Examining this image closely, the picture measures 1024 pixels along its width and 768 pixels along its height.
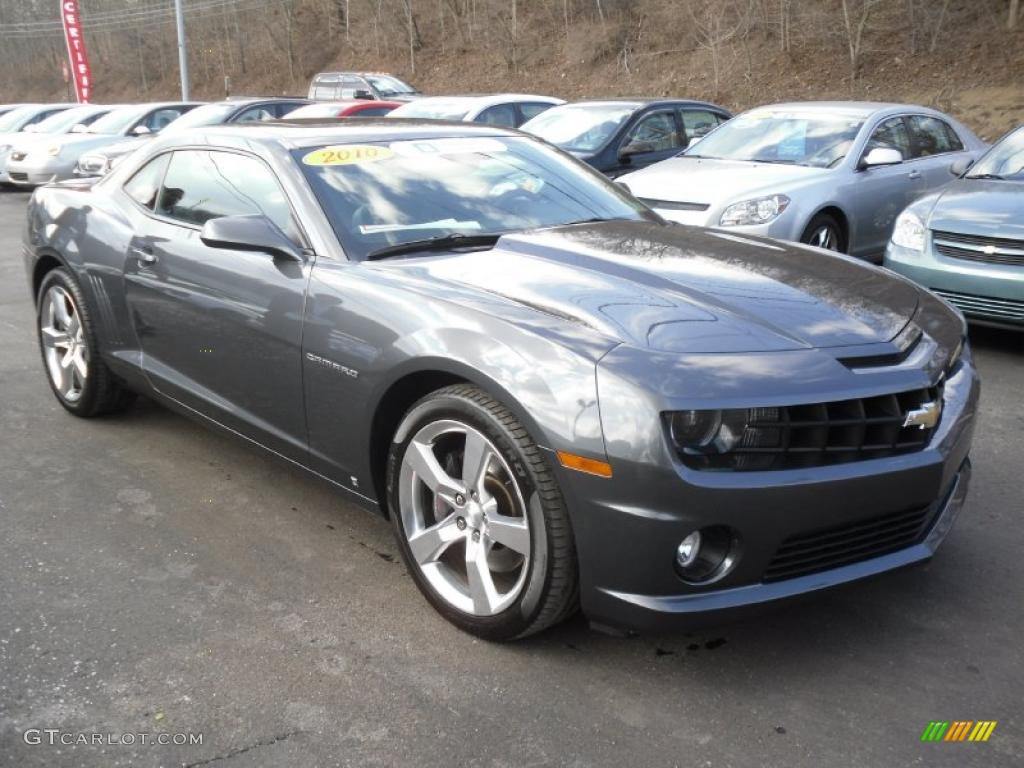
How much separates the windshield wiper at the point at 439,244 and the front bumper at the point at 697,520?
3.82 feet

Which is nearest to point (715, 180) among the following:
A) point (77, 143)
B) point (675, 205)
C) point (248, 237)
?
point (675, 205)

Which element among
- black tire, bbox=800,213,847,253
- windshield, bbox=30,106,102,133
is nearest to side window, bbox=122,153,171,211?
black tire, bbox=800,213,847,253

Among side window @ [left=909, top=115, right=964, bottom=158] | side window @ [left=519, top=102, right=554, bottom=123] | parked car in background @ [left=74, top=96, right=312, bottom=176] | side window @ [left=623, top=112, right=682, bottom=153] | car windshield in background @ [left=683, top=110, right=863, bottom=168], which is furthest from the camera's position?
parked car in background @ [left=74, top=96, right=312, bottom=176]

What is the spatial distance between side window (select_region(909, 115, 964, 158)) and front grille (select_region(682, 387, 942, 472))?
6.68 meters

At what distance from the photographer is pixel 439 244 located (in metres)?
3.54

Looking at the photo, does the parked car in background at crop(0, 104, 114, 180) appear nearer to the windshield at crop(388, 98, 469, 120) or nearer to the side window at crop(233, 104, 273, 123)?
the side window at crop(233, 104, 273, 123)

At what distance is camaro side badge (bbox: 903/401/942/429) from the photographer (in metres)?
2.78

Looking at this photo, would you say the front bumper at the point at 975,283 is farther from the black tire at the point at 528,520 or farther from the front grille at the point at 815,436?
the black tire at the point at 528,520

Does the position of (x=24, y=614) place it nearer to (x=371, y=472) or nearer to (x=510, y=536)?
(x=371, y=472)

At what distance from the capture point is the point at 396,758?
2479mm

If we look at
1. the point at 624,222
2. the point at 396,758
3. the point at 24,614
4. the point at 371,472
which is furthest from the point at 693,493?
the point at 24,614

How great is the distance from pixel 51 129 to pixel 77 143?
250cm

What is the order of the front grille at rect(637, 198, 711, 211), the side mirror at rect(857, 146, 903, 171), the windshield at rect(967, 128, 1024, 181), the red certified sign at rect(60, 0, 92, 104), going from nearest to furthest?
1. the windshield at rect(967, 128, 1024, 181)
2. the front grille at rect(637, 198, 711, 211)
3. the side mirror at rect(857, 146, 903, 171)
4. the red certified sign at rect(60, 0, 92, 104)

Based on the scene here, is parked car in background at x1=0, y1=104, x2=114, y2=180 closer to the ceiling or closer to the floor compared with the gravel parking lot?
closer to the floor
